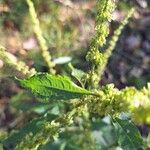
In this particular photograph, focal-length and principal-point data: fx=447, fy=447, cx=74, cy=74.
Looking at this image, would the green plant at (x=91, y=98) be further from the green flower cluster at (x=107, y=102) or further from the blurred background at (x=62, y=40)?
the blurred background at (x=62, y=40)

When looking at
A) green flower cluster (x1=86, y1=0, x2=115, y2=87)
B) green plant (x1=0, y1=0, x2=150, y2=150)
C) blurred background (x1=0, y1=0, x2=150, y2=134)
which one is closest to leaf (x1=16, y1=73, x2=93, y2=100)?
green plant (x1=0, y1=0, x2=150, y2=150)

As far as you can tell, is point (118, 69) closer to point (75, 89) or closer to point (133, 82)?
point (133, 82)

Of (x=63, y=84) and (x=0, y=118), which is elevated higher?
(x=0, y=118)

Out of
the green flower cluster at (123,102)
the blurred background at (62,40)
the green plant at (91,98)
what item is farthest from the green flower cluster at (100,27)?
the blurred background at (62,40)

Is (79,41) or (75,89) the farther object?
(79,41)

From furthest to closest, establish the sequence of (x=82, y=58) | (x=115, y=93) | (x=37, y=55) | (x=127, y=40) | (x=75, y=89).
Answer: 1. (x=127, y=40)
2. (x=82, y=58)
3. (x=37, y=55)
4. (x=75, y=89)
5. (x=115, y=93)

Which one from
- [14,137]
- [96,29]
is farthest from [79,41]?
[96,29]

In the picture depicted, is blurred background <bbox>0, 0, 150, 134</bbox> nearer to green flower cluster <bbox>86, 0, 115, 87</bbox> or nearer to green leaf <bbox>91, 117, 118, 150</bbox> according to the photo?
green leaf <bbox>91, 117, 118, 150</bbox>
